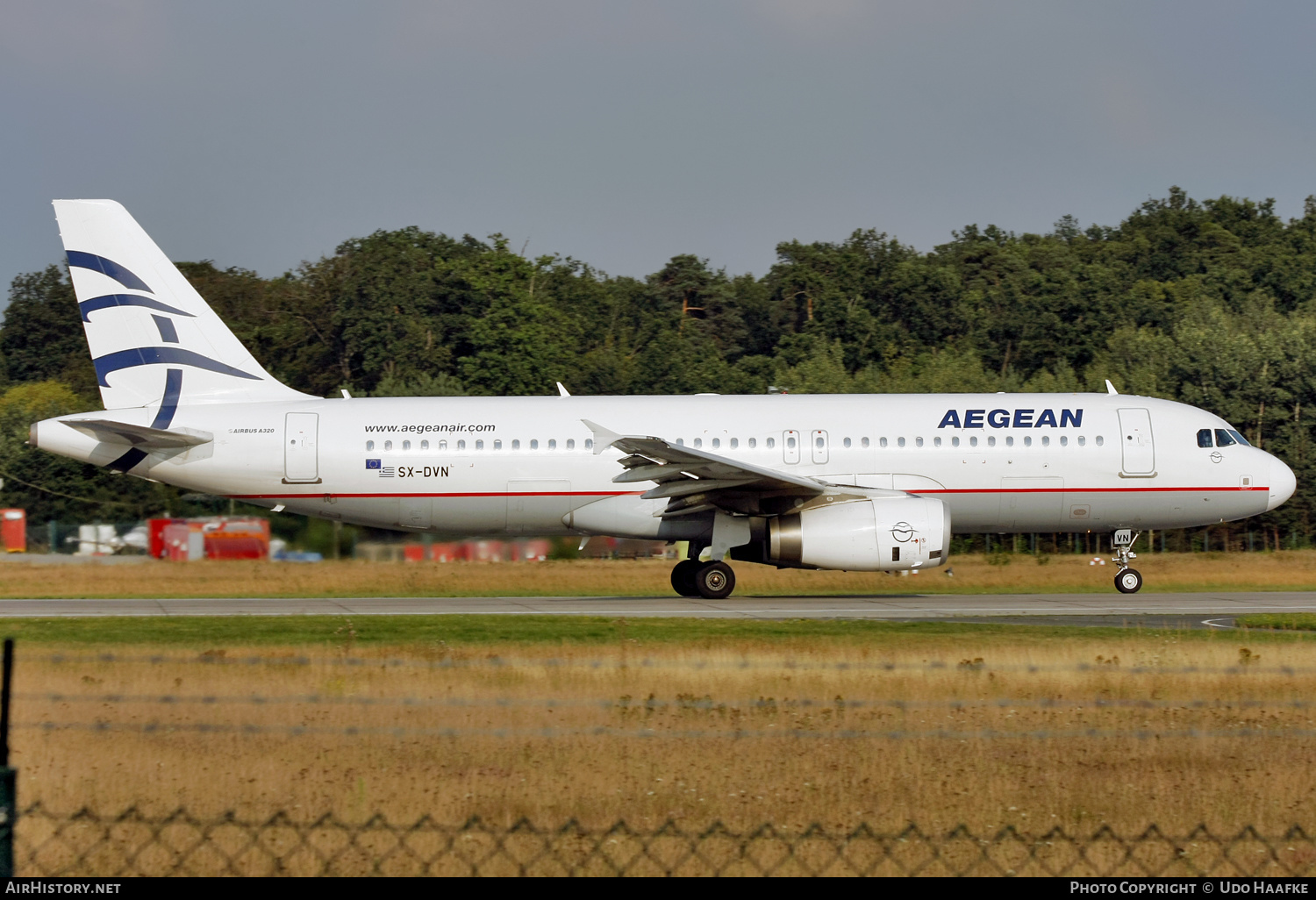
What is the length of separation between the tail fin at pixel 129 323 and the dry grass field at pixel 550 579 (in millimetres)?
4461

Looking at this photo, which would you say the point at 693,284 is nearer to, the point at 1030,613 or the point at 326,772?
the point at 1030,613

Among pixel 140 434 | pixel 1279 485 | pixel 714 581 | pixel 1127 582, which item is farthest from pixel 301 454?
pixel 1279 485

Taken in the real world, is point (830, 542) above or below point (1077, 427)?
below

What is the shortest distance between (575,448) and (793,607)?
5407 mm

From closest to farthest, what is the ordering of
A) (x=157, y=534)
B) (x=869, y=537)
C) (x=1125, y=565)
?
(x=869, y=537) < (x=1125, y=565) < (x=157, y=534)

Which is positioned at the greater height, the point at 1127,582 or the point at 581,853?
the point at 1127,582

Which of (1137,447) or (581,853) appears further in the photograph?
(1137,447)

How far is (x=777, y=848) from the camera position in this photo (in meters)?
8.05

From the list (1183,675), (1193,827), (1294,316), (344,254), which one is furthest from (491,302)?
(1193,827)

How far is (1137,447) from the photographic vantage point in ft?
88.2

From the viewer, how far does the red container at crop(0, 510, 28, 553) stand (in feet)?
133

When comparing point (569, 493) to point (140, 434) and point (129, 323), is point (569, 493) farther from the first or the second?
point (129, 323)

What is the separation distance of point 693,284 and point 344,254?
2216 cm

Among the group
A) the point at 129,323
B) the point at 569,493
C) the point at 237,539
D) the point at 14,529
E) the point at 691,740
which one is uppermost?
the point at 129,323
